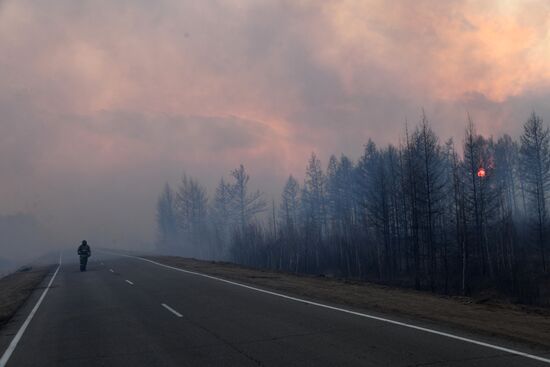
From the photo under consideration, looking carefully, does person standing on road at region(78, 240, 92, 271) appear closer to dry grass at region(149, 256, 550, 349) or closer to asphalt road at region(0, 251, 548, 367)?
asphalt road at region(0, 251, 548, 367)

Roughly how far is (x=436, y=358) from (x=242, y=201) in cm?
7045

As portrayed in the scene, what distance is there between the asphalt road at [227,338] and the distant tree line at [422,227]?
66.7 ft

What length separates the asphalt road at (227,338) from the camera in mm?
7180

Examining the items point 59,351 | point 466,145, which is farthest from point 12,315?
point 466,145

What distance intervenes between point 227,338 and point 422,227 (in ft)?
99.3

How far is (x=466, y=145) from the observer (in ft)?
136

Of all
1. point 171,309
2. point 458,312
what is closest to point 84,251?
point 171,309

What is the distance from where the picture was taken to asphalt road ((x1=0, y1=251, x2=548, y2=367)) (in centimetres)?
718

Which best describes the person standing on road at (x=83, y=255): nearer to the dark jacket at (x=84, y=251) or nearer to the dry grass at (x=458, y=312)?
the dark jacket at (x=84, y=251)

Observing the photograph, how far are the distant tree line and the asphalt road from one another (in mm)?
20317

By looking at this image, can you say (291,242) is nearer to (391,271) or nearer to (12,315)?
(391,271)

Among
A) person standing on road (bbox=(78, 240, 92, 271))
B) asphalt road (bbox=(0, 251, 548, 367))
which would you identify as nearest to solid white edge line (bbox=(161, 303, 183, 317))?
asphalt road (bbox=(0, 251, 548, 367))

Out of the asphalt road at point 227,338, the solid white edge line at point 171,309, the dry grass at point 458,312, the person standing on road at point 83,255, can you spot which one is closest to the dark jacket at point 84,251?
the person standing on road at point 83,255

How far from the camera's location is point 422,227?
36.5 metres
